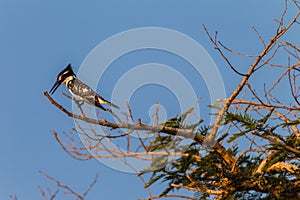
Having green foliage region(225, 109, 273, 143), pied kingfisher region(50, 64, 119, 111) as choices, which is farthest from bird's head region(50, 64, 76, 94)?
green foliage region(225, 109, 273, 143)

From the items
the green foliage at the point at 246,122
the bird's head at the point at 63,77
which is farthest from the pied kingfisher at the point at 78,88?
the green foliage at the point at 246,122

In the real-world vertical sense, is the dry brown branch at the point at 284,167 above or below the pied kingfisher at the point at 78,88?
below

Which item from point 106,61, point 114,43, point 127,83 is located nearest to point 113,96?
point 127,83

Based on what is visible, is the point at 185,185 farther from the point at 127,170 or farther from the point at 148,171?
the point at 127,170

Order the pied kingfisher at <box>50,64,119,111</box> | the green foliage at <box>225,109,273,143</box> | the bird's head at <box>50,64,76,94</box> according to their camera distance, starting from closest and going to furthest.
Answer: the green foliage at <box>225,109,273,143</box>, the pied kingfisher at <box>50,64,119,111</box>, the bird's head at <box>50,64,76,94</box>

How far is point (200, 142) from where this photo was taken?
154 inches

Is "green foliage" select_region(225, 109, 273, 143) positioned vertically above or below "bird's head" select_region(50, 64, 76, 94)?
below

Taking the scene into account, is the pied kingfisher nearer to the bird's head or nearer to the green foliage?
the bird's head

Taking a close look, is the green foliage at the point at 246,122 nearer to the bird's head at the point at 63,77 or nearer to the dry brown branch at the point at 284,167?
the dry brown branch at the point at 284,167

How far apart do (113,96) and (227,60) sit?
188 centimetres

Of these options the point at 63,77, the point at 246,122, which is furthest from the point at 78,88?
the point at 246,122

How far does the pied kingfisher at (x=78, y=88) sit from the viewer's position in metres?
7.40

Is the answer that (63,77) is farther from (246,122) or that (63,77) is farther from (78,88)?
(246,122)

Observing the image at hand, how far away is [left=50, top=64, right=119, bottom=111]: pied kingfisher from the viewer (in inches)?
292
